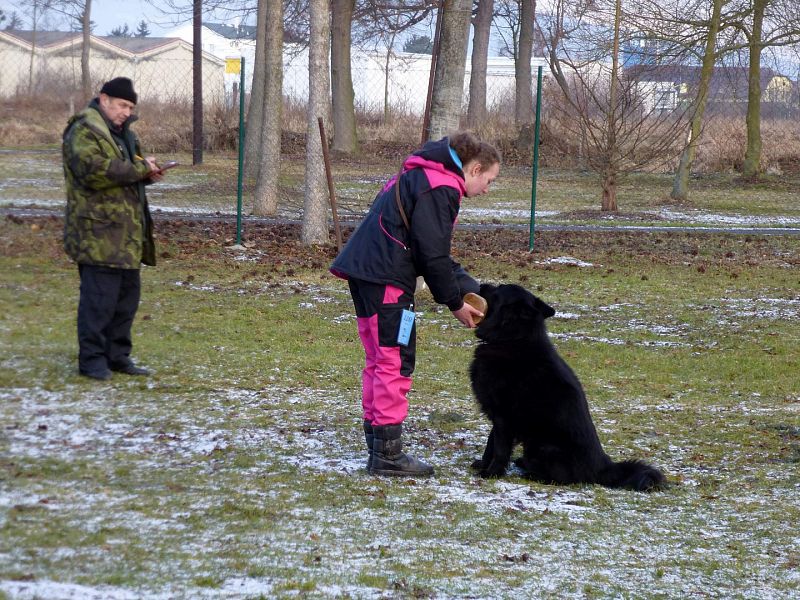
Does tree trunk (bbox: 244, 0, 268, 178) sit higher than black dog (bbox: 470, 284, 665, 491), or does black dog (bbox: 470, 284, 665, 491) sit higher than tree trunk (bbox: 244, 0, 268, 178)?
tree trunk (bbox: 244, 0, 268, 178)

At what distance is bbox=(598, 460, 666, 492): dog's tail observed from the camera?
4914mm

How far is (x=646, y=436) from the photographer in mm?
6164

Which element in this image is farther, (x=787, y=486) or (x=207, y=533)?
(x=787, y=486)

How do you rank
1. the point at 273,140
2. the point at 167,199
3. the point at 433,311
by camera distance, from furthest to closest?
the point at 167,199, the point at 273,140, the point at 433,311

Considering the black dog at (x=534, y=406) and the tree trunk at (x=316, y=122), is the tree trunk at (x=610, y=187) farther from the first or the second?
the black dog at (x=534, y=406)

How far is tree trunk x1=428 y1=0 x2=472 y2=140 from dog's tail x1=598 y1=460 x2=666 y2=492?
6.46m

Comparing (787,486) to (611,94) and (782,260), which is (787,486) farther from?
(611,94)

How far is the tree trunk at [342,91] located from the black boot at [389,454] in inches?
1020

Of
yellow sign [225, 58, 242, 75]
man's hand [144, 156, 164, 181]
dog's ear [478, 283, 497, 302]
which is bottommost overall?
dog's ear [478, 283, 497, 302]

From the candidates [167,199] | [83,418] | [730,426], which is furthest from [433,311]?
[167,199]

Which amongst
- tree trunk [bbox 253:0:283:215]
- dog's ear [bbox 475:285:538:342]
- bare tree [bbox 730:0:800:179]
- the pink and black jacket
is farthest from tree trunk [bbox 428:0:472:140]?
bare tree [bbox 730:0:800:179]

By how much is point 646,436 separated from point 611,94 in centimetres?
1459

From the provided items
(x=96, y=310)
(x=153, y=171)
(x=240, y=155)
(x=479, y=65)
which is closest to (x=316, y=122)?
(x=240, y=155)

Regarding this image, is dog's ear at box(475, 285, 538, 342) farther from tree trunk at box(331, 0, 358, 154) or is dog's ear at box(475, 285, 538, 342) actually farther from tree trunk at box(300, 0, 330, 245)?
tree trunk at box(331, 0, 358, 154)
